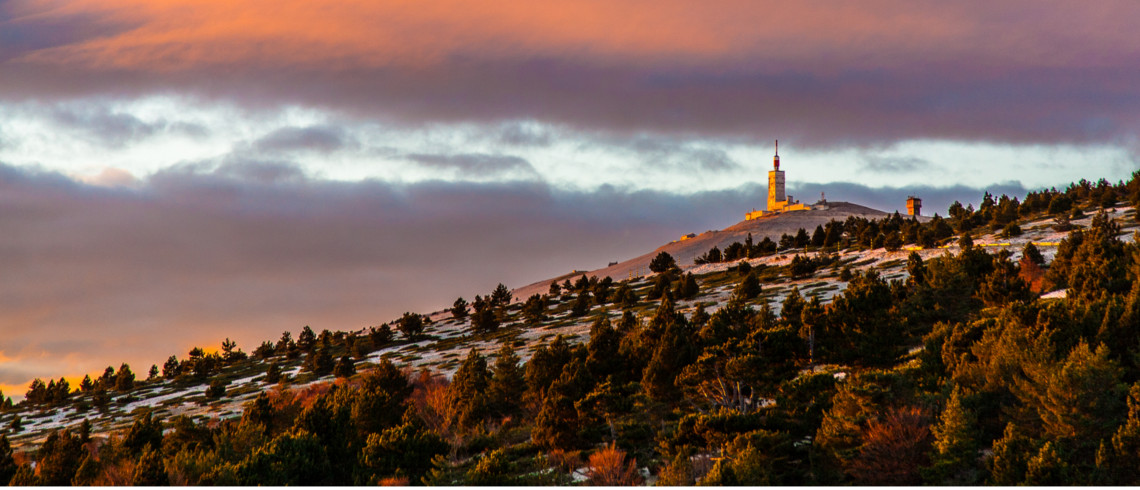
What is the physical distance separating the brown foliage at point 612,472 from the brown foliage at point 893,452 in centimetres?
812

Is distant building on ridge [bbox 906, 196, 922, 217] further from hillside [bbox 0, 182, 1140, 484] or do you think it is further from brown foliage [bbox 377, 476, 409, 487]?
brown foliage [bbox 377, 476, 409, 487]

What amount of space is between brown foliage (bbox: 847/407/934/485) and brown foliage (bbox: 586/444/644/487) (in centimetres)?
812

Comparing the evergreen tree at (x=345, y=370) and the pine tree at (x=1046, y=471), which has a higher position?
the evergreen tree at (x=345, y=370)

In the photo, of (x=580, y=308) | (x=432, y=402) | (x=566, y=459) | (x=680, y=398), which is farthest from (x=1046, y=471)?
(x=580, y=308)

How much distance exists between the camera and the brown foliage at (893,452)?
2864cm

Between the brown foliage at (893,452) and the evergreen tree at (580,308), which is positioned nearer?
the brown foliage at (893,452)

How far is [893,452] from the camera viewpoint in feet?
94.8

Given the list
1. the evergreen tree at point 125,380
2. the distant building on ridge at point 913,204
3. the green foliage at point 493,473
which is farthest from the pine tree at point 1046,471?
the distant building on ridge at point 913,204

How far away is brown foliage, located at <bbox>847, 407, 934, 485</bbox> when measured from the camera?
2864 cm

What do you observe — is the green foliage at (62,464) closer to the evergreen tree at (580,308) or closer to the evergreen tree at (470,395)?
the evergreen tree at (470,395)

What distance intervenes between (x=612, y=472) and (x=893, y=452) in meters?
10.3

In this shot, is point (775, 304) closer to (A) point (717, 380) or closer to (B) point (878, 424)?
(A) point (717, 380)

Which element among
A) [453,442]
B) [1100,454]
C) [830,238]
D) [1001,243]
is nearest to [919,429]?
[1100,454]

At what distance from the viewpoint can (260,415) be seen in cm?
4697
